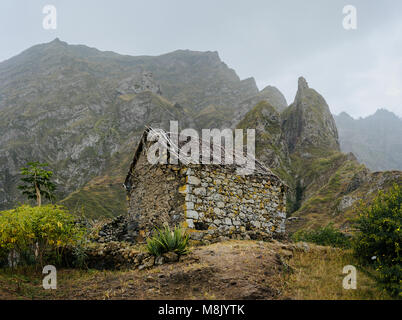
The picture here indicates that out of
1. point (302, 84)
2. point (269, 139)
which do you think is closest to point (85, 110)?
point (302, 84)

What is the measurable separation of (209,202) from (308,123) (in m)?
67.6

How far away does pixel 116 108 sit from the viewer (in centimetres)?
10631

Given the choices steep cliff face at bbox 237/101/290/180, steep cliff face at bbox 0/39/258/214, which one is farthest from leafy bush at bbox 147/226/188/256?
steep cliff face at bbox 237/101/290/180

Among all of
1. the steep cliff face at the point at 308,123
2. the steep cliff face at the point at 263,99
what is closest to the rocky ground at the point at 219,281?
the steep cliff face at the point at 308,123

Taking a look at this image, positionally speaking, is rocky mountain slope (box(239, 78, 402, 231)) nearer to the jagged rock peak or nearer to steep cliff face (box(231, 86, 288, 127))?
the jagged rock peak

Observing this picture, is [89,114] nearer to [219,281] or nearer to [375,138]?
[219,281]

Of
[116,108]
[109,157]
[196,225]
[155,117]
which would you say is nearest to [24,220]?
[196,225]

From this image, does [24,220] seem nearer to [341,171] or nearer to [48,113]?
[341,171]

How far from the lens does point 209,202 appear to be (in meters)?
9.48

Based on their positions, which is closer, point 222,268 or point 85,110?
point 222,268

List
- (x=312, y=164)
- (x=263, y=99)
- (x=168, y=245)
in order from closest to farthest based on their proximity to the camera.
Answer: (x=168, y=245)
(x=312, y=164)
(x=263, y=99)

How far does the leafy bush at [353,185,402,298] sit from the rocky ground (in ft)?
1.51

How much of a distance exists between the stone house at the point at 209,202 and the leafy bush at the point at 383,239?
3.44 meters

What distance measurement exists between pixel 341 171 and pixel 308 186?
7.75 metres
